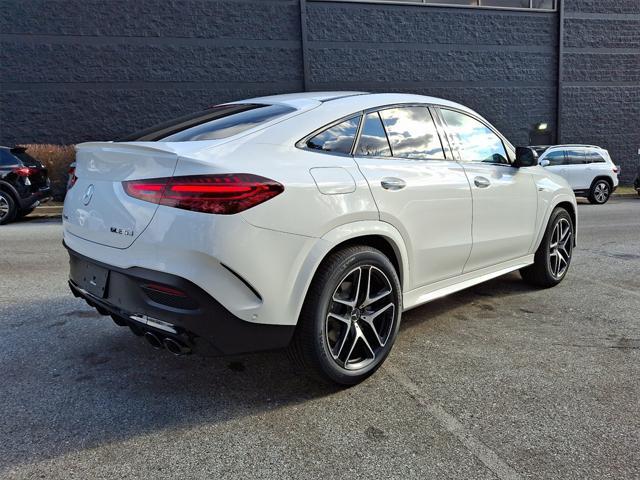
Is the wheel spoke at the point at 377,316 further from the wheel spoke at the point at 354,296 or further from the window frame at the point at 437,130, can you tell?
the window frame at the point at 437,130

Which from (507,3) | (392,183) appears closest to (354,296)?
(392,183)

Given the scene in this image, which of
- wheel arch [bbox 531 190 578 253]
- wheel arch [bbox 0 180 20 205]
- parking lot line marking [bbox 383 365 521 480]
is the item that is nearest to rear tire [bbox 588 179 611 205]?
wheel arch [bbox 531 190 578 253]

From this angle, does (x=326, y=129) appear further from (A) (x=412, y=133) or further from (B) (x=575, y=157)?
(B) (x=575, y=157)

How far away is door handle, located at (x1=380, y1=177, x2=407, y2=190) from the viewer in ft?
→ 10.7

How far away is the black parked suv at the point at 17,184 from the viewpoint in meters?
11.2

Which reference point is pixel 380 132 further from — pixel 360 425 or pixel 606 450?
pixel 606 450

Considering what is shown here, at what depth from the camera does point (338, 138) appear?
127 inches

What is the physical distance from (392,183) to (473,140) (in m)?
1.33

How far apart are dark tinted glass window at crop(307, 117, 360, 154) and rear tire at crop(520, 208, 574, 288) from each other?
272 centimetres

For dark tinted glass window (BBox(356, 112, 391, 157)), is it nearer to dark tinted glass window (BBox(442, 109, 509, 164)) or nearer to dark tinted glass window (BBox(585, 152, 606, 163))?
dark tinted glass window (BBox(442, 109, 509, 164))

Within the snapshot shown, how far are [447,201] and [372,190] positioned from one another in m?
0.82

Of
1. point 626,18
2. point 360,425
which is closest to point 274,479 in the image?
point 360,425

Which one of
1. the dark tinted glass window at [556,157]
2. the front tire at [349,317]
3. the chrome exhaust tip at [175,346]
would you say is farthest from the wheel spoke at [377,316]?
the dark tinted glass window at [556,157]

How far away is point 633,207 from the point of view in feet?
47.3
